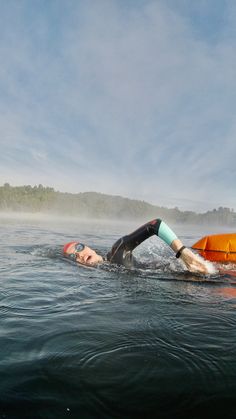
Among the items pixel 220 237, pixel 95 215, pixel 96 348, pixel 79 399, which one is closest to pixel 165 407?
pixel 79 399

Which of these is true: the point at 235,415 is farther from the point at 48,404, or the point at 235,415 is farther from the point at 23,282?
the point at 23,282

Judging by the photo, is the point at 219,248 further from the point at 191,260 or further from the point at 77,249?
the point at 77,249

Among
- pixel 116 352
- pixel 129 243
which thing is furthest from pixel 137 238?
pixel 116 352

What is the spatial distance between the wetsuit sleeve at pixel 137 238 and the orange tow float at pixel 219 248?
1.84 m

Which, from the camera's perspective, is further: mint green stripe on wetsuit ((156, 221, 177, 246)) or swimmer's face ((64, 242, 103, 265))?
swimmer's face ((64, 242, 103, 265))

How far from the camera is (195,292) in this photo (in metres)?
4.27

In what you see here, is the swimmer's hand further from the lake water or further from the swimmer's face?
the swimmer's face

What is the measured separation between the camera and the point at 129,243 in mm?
6176

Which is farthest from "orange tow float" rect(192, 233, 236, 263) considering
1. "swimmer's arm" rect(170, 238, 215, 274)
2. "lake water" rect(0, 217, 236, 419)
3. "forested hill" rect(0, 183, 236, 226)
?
"forested hill" rect(0, 183, 236, 226)

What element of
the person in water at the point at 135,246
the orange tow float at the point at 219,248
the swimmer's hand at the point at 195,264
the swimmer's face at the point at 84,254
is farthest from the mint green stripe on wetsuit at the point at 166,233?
the orange tow float at the point at 219,248

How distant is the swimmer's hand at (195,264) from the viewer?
5.54 metres

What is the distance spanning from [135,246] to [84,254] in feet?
3.86

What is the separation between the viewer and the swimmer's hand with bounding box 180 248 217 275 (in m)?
5.54

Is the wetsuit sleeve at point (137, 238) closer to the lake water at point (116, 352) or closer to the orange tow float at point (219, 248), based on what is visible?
the lake water at point (116, 352)
